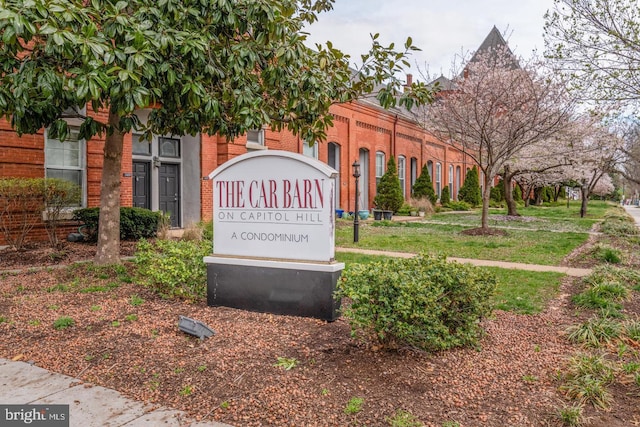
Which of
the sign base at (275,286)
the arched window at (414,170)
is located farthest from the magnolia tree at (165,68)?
the arched window at (414,170)

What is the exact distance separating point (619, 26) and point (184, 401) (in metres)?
9.30

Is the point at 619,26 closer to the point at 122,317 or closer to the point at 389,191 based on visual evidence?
the point at 122,317

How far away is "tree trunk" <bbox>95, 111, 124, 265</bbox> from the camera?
26.2 ft

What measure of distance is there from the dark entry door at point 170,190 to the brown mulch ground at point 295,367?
29.8 feet

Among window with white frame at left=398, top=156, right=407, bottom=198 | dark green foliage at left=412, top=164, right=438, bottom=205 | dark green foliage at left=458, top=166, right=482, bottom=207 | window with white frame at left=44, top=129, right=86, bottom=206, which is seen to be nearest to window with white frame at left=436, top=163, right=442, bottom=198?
dark green foliage at left=458, top=166, right=482, bottom=207

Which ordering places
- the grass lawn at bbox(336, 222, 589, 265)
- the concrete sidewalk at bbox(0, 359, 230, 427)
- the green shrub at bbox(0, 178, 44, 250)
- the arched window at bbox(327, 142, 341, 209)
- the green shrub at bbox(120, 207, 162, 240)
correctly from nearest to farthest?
the concrete sidewalk at bbox(0, 359, 230, 427)
the green shrub at bbox(0, 178, 44, 250)
the grass lawn at bbox(336, 222, 589, 265)
the green shrub at bbox(120, 207, 162, 240)
the arched window at bbox(327, 142, 341, 209)

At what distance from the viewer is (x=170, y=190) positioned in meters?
14.8

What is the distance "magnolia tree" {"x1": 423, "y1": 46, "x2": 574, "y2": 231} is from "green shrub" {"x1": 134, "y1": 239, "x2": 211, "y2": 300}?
1022 cm

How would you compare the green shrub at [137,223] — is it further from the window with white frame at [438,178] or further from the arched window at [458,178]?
the arched window at [458,178]

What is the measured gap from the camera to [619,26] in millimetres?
8555

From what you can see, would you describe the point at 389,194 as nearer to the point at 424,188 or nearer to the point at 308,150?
the point at 308,150

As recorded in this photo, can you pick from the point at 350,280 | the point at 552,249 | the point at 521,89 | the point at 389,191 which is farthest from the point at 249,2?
the point at 389,191

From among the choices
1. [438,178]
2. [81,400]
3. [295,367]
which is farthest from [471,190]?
[81,400]

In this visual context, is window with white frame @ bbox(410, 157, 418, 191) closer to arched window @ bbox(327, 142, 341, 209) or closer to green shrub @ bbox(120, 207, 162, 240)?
arched window @ bbox(327, 142, 341, 209)
